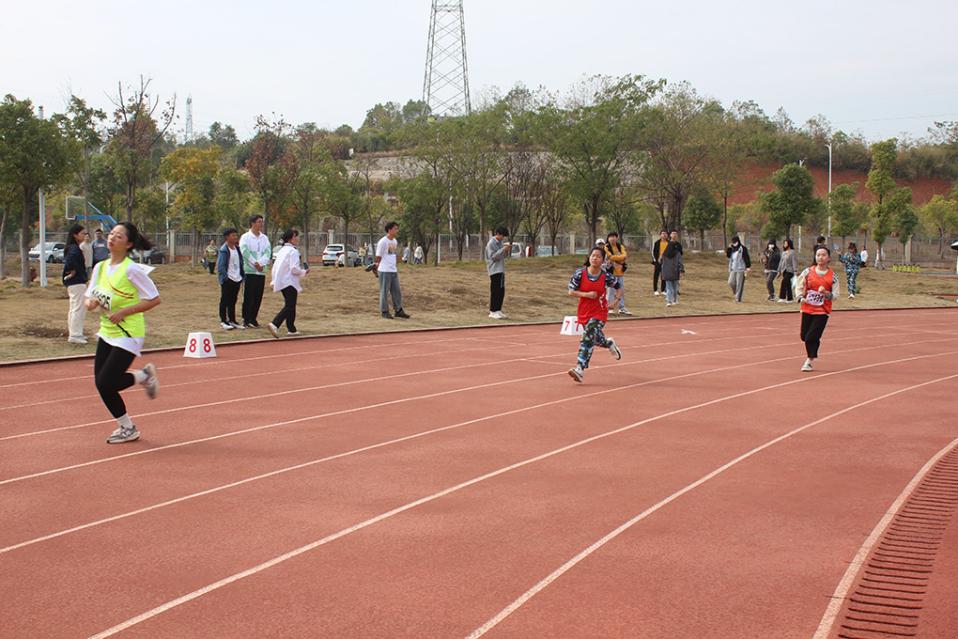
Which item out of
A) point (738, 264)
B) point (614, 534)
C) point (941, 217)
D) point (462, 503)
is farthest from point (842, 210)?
point (614, 534)

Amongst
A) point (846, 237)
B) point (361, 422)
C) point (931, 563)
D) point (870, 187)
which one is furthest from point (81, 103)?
point (846, 237)

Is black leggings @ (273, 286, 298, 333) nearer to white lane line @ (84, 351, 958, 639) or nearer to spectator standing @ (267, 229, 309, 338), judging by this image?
spectator standing @ (267, 229, 309, 338)

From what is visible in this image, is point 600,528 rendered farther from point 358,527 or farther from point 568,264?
point 568,264

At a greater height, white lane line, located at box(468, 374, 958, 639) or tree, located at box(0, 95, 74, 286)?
tree, located at box(0, 95, 74, 286)

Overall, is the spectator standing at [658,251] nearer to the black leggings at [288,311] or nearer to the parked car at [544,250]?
the black leggings at [288,311]

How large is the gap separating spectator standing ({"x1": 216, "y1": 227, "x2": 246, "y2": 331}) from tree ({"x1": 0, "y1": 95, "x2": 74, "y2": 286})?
1211 cm

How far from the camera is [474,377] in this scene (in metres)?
13.5

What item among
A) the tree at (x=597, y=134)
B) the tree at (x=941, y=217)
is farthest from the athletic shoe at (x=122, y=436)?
the tree at (x=941, y=217)

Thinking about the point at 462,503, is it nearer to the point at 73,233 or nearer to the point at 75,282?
the point at 75,282

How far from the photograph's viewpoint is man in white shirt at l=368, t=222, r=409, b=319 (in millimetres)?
20500

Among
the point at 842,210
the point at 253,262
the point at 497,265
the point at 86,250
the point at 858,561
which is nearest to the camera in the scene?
the point at 858,561

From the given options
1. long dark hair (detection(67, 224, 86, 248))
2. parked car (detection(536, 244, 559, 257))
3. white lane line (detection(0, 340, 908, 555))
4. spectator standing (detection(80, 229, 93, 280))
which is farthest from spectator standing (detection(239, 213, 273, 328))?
parked car (detection(536, 244, 559, 257))

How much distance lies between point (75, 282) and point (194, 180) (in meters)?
35.8

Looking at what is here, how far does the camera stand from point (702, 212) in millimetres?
65375
